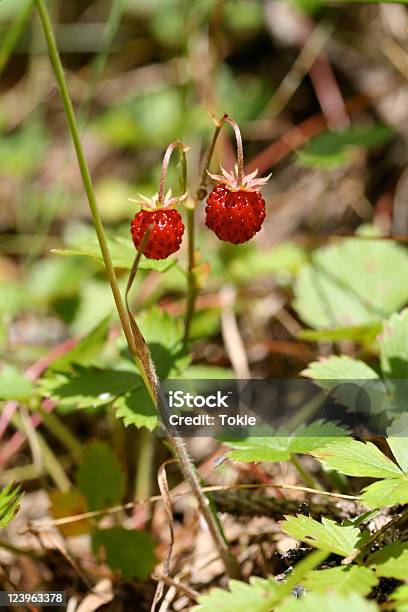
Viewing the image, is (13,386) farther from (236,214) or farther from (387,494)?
(387,494)

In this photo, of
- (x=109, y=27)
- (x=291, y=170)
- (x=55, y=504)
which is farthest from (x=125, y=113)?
(x=55, y=504)

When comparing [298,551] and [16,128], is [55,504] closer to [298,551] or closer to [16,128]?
[298,551]

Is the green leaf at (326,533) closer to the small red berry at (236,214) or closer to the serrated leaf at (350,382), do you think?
the serrated leaf at (350,382)

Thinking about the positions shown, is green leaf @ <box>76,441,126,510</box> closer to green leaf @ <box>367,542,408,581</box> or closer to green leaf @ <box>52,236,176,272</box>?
green leaf @ <box>52,236,176,272</box>

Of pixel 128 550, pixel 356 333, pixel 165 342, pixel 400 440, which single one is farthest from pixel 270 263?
pixel 400 440
